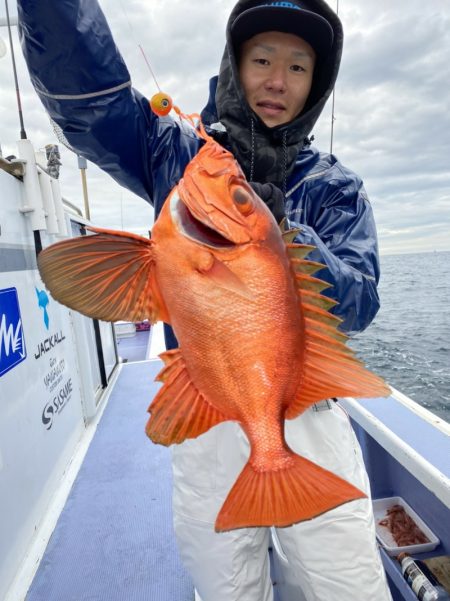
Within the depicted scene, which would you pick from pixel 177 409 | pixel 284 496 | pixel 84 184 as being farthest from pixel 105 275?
pixel 84 184

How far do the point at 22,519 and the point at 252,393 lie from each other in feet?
7.64

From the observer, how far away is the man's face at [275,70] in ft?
5.71

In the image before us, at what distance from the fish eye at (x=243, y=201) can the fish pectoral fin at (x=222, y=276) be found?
0.40 ft

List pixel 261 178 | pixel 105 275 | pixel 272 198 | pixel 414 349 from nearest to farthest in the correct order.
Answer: pixel 105 275, pixel 272 198, pixel 261 178, pixel 414 349

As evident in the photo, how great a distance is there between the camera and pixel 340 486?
0.98 metres

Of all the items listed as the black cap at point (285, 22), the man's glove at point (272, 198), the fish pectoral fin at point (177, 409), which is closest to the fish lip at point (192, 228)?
the fish pectoral fin at point (177, 409)

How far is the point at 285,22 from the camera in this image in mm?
1692

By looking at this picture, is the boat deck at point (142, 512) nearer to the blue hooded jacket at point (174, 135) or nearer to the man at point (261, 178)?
the man at point (261, 178)

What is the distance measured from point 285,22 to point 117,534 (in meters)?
3.09

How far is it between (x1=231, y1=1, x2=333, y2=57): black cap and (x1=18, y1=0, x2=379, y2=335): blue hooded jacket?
0.10m

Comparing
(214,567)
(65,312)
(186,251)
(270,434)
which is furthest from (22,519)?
(186,251)

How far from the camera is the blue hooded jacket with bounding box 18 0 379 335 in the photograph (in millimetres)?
1427

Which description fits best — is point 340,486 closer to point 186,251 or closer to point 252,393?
point 252,393

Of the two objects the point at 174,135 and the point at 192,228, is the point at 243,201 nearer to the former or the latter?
the point at 192,228
